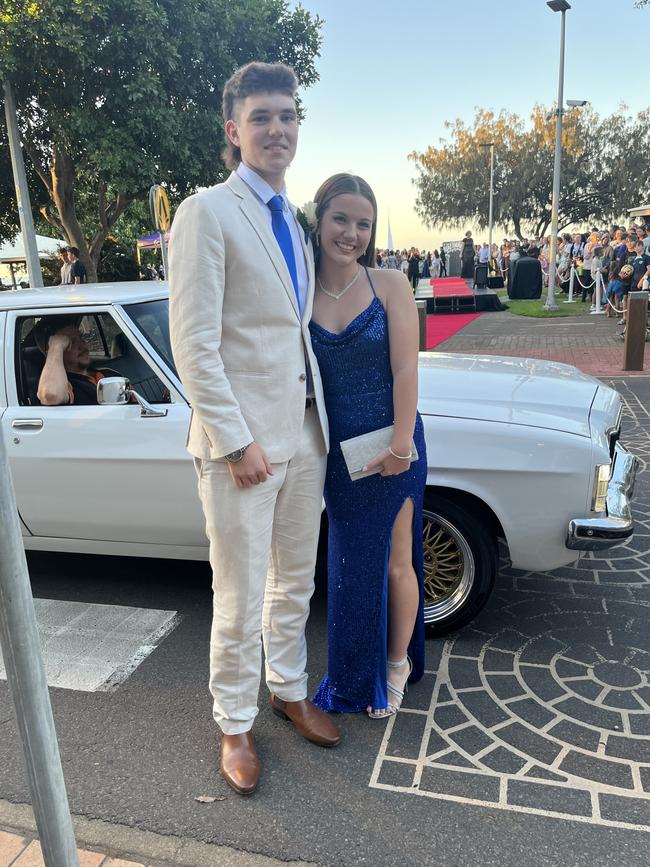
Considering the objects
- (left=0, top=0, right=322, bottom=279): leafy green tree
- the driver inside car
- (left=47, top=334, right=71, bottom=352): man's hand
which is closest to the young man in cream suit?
the driver inside car

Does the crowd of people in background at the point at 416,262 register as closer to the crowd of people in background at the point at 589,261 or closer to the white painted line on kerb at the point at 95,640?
the crowd of people in background at the point at 589,261

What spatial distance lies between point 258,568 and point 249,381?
633 mm

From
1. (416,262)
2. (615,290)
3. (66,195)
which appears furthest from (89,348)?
(416,262)

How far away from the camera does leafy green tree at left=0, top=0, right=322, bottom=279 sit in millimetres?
11992

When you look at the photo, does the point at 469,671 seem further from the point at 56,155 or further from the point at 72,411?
the point at 56,155

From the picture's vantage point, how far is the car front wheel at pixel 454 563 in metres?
2.92

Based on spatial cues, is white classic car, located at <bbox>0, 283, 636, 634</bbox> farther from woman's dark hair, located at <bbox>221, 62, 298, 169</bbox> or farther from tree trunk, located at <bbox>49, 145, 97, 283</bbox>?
tree trunk, located at <bbox>49, 145, 97, 283</bbox>

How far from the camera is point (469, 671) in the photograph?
2.80 meters

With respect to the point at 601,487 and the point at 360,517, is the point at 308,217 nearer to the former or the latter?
the point at 360,517

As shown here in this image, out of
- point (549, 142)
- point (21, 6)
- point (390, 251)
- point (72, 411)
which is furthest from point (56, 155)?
point (549, 142)

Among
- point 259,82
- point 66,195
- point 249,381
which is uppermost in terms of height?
point 66,195

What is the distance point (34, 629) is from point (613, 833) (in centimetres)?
178

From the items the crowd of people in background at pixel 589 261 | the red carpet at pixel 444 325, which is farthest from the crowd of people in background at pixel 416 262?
the red carpet at pixel 444 325

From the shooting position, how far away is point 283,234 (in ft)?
6.91
